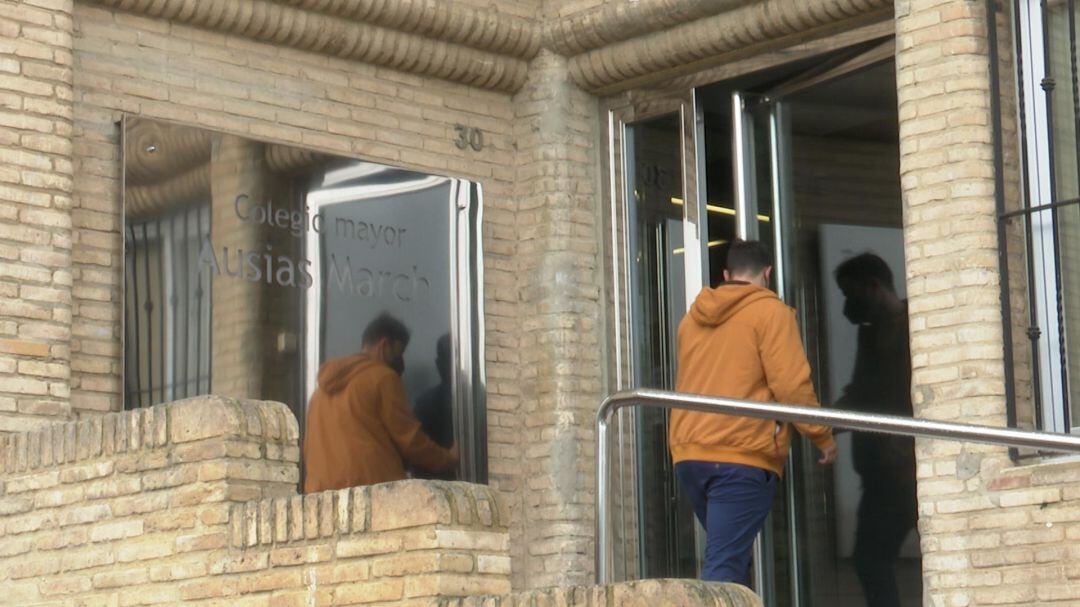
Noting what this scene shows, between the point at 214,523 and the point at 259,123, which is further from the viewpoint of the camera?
the point at 259,123

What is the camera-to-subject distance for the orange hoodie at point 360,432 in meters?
9.17

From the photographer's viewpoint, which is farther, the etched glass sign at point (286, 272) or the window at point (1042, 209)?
the etched glass sign at point (286, 272)

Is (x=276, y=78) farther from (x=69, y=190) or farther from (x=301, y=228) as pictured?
(x=69, y=190)

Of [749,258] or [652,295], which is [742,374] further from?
[652,295]

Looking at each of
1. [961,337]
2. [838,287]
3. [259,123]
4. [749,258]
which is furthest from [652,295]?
[749,258]

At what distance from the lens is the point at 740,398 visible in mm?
7203

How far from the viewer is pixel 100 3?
8.79 m

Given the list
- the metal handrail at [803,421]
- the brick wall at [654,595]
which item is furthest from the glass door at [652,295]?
the brick wall at [654,595]

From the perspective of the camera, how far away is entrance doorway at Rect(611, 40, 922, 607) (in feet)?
30.8

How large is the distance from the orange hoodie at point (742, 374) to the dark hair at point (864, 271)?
2167mm

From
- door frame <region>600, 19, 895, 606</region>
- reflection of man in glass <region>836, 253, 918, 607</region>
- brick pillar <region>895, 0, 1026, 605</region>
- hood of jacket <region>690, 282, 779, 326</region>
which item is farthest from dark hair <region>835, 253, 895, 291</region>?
hood of jacket <region>690, 282, 779, 326</region>

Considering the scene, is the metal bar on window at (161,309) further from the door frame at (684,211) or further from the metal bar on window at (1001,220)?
the metal bar on window at (1001,220)

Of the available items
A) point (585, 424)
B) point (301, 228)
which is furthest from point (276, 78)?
point (585, 424)

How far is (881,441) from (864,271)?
3.06 ft
